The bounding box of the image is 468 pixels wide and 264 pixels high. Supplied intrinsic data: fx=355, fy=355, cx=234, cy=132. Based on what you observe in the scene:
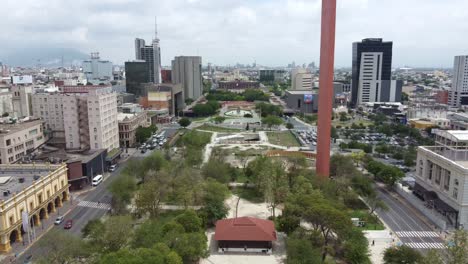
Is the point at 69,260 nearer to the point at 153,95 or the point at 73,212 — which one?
the point at 73,212

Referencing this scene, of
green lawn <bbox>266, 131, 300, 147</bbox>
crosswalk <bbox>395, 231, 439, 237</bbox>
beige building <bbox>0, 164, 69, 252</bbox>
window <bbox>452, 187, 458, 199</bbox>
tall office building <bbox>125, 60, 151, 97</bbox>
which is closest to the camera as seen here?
beige building <bbox>0, 164, 69, 252</bbox>

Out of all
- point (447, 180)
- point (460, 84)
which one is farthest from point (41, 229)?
point (460, 84)

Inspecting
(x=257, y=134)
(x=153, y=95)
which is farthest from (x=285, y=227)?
(x=153, y=95)

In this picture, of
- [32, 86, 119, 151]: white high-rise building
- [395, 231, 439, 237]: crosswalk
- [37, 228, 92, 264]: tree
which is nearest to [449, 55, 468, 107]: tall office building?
[395, 231, 439, 237]: crosswalk

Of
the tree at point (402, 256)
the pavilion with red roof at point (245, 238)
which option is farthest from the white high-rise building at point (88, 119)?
the tree at point (402, 256)

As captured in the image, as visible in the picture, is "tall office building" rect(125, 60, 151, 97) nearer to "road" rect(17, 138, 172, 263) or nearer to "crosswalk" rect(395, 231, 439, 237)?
"road" rect(17, 138, 172, 263)

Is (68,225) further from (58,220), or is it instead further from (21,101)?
(21,101)
